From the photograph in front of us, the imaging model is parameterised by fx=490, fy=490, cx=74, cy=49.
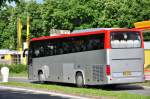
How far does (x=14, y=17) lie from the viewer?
82688 millimetres

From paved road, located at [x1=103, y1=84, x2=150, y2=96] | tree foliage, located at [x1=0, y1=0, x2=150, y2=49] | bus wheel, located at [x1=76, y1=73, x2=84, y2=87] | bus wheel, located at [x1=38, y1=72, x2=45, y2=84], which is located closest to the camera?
paved road, located at [x1=103, y1=84, x2=150, y2=96]

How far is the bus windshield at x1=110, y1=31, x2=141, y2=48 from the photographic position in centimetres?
2478

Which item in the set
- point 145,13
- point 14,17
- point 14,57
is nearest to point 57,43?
point 145,13

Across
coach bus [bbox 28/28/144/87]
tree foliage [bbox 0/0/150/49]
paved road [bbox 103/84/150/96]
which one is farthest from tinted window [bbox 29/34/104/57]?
tree foliage [bbox 0/0/150/49]

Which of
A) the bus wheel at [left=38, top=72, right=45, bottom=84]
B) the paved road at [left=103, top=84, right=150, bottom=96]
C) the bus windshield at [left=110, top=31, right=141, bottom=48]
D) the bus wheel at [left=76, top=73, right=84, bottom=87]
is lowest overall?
the paved road at [left=103, top=84, right=150, bottom=96]

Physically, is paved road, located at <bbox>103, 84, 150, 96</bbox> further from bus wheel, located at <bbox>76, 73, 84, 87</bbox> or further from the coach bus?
bus wheel, located at <bbox>76, 73, 84, 87</bbox>

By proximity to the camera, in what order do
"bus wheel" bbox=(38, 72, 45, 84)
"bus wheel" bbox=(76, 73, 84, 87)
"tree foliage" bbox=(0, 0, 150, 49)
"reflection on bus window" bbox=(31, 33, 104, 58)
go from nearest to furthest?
"reflection on bus window" bbox=(31, 33, 104, 58) < "bus wheel" bbox=(76, 73, 84, 87) < "bus wheel" bbox=(38, 72, 45, 84) < "tree foliage" bbox=(0, 0, 150, 49)

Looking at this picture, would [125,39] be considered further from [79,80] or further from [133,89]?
[79,80]

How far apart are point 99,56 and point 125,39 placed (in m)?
1.62

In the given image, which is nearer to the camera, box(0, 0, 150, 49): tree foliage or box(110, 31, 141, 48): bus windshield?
box(110, 31, 141, 48): bus windshield

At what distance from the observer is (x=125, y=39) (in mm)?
25234

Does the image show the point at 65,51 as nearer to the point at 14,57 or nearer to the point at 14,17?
the point at 14,57

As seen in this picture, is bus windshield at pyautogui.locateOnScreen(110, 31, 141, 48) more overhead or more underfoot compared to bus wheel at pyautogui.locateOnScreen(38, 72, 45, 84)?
more overhead

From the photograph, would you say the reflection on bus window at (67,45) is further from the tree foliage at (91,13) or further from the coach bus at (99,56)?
the tree foliage at (91,13)
